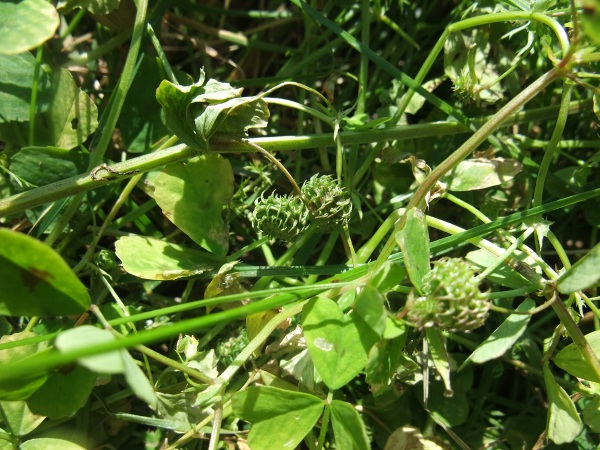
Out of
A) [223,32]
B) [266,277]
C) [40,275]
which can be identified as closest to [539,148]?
[266,277]

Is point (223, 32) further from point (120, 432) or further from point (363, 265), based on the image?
point (120, 432)

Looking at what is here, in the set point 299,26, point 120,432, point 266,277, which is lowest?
point 120,432

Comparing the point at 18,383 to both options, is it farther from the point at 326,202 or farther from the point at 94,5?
the point at 94,5

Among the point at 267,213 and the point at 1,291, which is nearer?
the point at 1,291

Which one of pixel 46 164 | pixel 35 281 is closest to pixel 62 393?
pixel 35 281

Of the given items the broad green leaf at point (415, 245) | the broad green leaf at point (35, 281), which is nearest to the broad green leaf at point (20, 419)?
the broad green leaf at point (35, 281)

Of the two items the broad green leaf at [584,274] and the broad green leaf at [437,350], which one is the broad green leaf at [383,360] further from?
the broad green leaf at [584,274]
